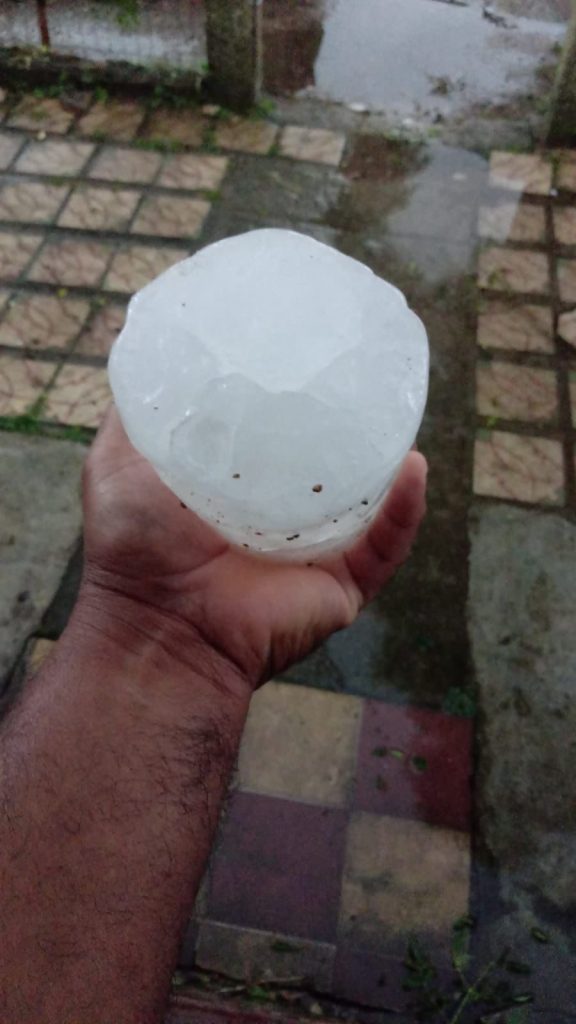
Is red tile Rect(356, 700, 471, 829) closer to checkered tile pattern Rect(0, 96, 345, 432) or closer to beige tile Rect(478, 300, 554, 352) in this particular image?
checkered tile pattern Rect(0, 96, 345, 432)

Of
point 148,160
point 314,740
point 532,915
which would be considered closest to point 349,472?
point 314,740

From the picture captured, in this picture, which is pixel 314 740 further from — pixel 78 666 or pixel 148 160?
pixel 148 160

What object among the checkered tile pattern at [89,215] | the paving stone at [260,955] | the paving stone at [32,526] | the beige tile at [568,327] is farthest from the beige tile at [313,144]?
the paving stone at [260,955]

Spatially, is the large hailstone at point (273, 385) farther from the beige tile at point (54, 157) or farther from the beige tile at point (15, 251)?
the beige tile at point (54, 157)

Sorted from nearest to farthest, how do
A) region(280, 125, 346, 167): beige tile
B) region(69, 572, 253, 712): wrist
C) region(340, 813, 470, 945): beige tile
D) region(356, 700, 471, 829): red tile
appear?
region(69, 572, 253, 712): wrist → region(340, 813, 470, 945): beige tile → region(356, 700, 471, 829): red tile → region(280, 125, 346, 167): beige tile

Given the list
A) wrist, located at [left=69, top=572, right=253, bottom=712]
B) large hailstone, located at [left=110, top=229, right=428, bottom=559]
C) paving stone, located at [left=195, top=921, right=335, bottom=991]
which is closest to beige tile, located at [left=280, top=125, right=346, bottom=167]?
large hailstone, located at [left=110, top=229, right=428, bottom=559]

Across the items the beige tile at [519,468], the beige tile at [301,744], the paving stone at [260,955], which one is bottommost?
the paving stone at [260,955]
